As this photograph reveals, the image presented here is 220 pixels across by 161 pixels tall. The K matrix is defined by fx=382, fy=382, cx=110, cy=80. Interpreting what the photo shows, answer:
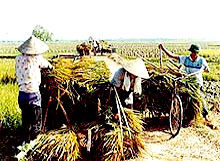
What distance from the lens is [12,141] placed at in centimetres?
571

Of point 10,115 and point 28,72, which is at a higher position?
point 28,72

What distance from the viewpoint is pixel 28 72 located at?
473cm

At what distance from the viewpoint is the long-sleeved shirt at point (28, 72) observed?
15.6 ft

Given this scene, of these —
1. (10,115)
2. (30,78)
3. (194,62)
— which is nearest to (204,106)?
(194,62)

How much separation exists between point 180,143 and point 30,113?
2.57 metres

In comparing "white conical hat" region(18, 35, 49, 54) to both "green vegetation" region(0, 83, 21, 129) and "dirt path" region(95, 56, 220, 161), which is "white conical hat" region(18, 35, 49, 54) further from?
"green vegetation" region(0, 83, 21, 129)

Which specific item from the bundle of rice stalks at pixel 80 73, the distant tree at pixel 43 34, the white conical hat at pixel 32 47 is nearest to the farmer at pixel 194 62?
the bundle of rice stalks at pixel 80 73

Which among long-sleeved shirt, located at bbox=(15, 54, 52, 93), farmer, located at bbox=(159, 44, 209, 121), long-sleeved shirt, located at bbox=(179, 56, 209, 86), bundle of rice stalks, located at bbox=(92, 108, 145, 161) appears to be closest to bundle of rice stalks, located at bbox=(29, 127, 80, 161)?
bundle of rice stalks, located at bbox=(92, 108, 145, 161)

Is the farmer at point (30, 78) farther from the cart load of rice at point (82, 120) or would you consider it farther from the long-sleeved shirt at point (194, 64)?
the long-sleeved shirt at point (194, 64)

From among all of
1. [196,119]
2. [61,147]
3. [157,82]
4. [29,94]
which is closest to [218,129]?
[196,119]

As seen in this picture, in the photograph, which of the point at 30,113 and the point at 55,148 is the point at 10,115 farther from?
the point at 55,148

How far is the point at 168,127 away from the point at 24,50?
340 centimetres

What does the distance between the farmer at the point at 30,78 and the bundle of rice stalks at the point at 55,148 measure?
153mm

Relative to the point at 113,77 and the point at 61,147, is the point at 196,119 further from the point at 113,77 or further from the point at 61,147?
the point at 61,147
